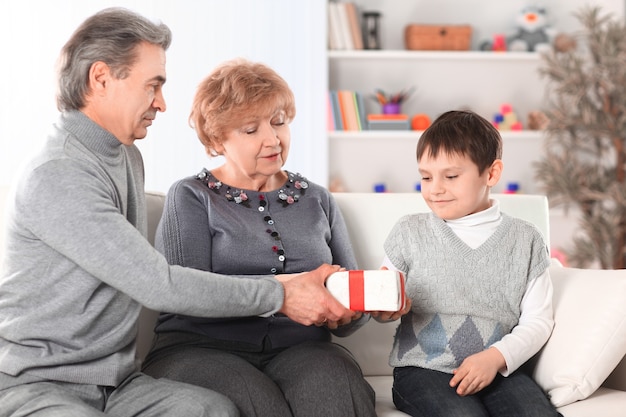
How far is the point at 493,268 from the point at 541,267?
11 centimetres

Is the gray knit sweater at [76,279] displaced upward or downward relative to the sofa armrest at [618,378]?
upward

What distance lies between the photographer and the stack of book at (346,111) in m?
5.03

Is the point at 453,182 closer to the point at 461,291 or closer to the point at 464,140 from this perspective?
the point at 464,140

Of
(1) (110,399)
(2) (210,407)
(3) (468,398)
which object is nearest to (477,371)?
(3) (468,398)

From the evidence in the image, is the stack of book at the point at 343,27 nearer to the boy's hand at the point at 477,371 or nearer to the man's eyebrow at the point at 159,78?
the man's eyebrow at the point at 159,78

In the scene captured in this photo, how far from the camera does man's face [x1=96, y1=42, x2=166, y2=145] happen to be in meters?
1.69

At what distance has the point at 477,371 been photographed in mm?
1734

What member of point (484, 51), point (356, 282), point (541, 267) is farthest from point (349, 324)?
point (484, 51)

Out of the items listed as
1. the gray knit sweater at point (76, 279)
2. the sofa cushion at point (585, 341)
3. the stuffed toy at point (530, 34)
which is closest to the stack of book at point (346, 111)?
the stuffed toy at point (530, 34)

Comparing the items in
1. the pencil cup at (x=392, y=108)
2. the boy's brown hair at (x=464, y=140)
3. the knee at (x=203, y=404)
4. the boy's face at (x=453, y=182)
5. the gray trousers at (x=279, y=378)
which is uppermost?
the boy's brown hair at (x=464, y=140)

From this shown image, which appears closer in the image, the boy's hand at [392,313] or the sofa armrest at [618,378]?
the boy's hand at [392,313]

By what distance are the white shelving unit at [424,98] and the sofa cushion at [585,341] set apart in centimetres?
341

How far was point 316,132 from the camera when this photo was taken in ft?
16.6

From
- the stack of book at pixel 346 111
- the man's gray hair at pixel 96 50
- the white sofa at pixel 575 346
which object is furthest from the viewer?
the stack of book at pixel 346 111
